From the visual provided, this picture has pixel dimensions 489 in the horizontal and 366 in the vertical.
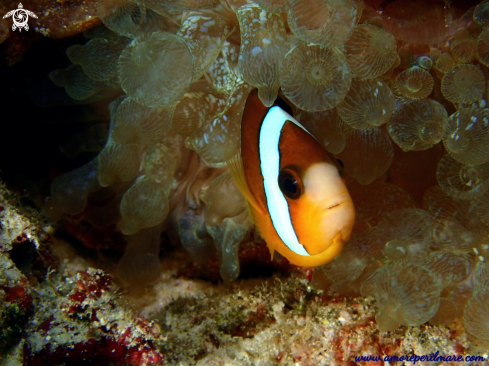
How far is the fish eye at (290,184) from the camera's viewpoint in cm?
90

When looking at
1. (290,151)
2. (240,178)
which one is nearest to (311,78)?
(290,151)

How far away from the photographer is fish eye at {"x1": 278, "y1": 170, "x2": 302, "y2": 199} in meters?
0.90

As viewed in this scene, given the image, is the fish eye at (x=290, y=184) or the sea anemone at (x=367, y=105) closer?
the fish eye at (x=290, y=184)

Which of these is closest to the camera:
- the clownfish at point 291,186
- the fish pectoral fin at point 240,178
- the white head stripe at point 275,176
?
the clownfish at point 291,186

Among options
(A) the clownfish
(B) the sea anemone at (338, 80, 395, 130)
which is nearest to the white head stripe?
(A) the clownfish

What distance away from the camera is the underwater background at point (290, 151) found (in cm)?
105

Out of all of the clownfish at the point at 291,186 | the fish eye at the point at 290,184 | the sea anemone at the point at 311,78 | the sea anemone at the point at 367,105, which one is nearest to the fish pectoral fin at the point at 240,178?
the clownfish at the point at 291,186

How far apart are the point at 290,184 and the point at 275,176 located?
0.09m

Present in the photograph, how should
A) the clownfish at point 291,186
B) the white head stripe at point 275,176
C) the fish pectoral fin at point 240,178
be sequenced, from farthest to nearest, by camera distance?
the fish pectoral fin at point 240,178 → the white head stripe at point 275,176 → the clownfish at point 291,186

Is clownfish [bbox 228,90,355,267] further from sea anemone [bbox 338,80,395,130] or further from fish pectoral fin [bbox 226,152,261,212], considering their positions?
sea anemone [bbox 338,80,395,130]

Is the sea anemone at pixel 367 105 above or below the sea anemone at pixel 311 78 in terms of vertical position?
below

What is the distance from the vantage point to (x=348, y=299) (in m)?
1.45

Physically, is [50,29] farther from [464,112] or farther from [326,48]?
[464,112]

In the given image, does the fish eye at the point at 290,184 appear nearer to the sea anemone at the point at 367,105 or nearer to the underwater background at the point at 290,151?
the underwater background at the point at 290,151
